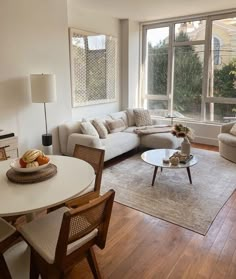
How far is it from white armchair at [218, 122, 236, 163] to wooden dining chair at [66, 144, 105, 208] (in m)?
2.87

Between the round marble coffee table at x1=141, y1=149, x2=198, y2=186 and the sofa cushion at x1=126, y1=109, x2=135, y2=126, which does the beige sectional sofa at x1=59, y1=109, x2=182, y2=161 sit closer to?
the sofa cushion at x1=126, y1=109, x2=135, y2=126

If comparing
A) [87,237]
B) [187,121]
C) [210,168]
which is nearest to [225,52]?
[187,121]

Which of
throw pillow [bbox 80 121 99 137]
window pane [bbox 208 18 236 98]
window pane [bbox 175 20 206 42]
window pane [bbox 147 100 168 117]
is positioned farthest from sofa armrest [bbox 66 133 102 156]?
window pane [bbox 175 20 206 42]

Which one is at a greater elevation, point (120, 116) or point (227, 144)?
point (120, 116)

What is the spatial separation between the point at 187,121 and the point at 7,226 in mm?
4802

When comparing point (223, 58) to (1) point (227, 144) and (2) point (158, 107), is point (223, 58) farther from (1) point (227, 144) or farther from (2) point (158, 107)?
(1) point (227, 144)

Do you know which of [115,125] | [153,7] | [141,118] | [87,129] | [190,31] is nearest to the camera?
[87,129]

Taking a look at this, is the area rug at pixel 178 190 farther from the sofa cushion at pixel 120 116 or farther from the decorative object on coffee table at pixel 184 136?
the sofa cushion at pixel 120 116

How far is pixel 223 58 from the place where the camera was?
205 inches

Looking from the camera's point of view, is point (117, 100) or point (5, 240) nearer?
point (5, 240)

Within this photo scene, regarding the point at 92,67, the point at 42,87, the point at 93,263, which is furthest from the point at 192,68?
the point at 93,263

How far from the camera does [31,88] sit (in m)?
3.64

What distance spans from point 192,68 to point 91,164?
4.22m

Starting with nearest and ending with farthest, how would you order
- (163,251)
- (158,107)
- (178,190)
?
1. (163,251)
2. (178,190)
3. (158,107)
